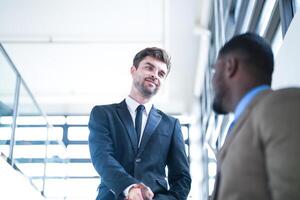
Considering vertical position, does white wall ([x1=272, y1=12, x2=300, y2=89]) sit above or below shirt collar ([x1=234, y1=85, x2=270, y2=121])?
above

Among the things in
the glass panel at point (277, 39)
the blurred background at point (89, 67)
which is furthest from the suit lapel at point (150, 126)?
the glass panel at point (277, 39)

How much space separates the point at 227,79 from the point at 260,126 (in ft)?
0.93

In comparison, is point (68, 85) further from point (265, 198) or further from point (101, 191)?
point (265, 198)

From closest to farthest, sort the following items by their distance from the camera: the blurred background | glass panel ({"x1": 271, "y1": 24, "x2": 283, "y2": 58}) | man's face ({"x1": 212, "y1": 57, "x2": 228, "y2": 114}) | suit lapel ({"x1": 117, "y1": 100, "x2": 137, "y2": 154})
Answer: man's face ({"x1": 212, "y1": 57, "x2": 228, "y2": 114}) → suit lapel ({"x1": 117, "y1": 100, "x2": 137, "y2": 154}) → glass panel ({"x1": 271, "y1": 24, "x2": 283, "y2": 58}) → the blurred background

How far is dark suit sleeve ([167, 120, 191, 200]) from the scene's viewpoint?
A: 2068 millimetres

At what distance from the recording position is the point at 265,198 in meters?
1.18

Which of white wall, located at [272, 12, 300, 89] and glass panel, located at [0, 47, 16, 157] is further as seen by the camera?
glass panel, located at [0, 47, 16, 157]

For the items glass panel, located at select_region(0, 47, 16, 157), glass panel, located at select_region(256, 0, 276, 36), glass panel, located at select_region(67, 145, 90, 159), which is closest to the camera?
glass panel, located at select_region(256, 0, 276, 36)

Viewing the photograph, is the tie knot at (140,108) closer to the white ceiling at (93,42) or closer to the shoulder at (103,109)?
the shoulder at (103,109)

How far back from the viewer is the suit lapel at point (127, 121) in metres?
2.11

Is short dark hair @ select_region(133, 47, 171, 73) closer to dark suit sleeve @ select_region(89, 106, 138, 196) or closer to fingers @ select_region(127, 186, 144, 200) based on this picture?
dark suit sleeve @ select_region(89, 106, 138, 196)

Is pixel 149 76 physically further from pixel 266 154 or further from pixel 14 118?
pixel 14 118

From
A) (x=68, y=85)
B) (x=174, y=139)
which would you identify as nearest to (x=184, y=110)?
(x=68, y=85)

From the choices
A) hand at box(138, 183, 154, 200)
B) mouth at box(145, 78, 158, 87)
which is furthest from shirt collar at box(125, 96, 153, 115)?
hand at box(138, 183, 154, 200)
